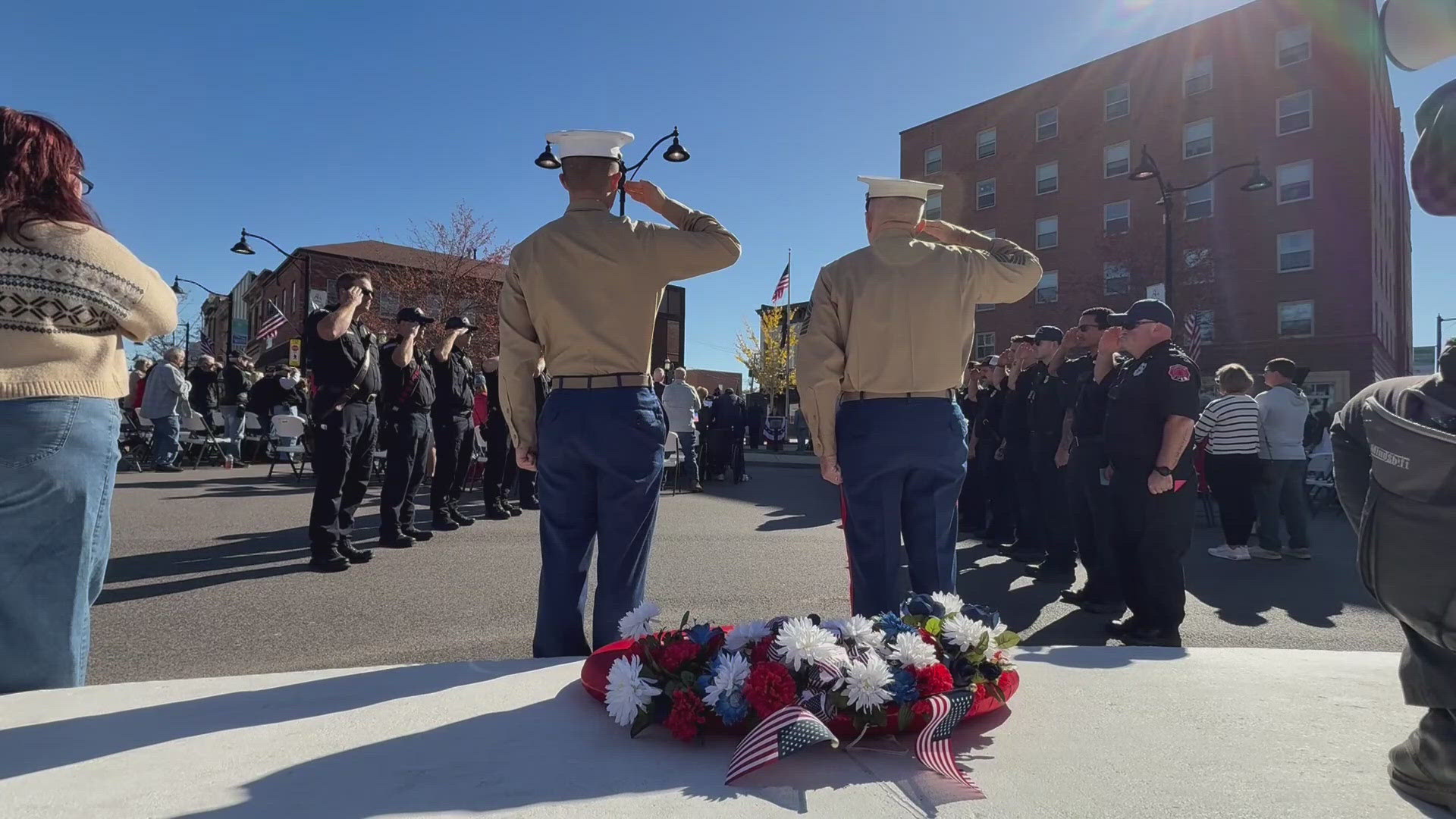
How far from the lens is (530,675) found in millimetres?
2246

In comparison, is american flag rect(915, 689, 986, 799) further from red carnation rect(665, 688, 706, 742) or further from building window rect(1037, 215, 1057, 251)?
building window rect(1037, 215, 1057, 251)

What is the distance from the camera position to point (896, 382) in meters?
3.08

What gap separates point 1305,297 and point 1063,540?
2848cm

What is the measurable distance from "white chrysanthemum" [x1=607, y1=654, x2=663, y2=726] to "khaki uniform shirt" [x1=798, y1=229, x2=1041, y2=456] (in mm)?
1564

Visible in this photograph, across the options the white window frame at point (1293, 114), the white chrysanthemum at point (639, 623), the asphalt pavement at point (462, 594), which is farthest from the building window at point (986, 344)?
the white chrysanthemum at point (639, 623)

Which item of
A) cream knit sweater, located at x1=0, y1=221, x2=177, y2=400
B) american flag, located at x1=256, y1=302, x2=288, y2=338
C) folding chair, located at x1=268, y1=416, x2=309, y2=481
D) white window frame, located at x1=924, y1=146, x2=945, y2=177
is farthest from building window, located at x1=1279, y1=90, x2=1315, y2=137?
american flag, located at x1=256, y1=302, x2=288, y2=338

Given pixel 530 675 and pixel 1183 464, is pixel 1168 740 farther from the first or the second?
pixel 1183 464

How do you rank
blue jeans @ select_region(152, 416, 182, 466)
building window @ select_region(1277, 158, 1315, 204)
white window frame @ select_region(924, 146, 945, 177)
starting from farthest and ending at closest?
white window frame @ select_region(924, 146, 945, 177)
building window @ select_region(1277, 158, 1315, 204)
blue jeans @ select_region(152, 416, 182, 466)

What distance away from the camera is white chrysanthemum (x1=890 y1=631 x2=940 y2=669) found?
70.4 inches

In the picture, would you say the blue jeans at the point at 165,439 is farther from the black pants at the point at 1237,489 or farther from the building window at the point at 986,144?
the building window at the point at 986,144

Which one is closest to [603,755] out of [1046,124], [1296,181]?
[1296,181]

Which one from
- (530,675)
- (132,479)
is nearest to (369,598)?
(530,675)

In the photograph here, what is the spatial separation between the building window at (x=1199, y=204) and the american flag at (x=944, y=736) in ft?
111

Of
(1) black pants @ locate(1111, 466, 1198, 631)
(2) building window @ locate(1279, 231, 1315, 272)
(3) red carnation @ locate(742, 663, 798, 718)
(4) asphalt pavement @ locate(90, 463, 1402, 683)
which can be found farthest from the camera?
(2) building window @ locate(1279, 231, 1315, 272)
